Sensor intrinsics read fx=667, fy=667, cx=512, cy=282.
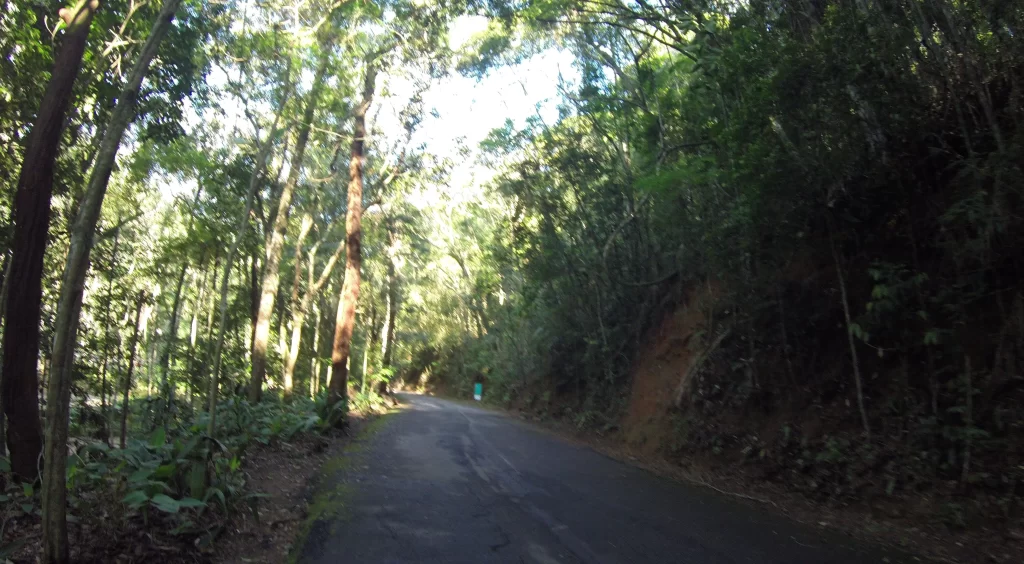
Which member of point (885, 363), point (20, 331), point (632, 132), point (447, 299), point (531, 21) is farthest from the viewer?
point (447, 299)

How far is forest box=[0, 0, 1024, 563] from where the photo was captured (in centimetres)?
704

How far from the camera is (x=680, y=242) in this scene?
57.5 feet

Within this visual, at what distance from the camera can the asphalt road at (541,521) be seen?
6.54 metres

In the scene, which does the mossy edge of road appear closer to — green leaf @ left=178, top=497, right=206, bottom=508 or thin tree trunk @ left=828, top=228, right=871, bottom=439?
green leaf @ left=178, top=497, right=206, bottom=508

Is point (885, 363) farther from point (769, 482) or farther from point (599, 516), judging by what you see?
point (599, 516)

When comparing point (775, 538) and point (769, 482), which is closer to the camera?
point (775, 538)

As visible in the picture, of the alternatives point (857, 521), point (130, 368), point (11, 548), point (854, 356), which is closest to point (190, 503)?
point (11, 548)

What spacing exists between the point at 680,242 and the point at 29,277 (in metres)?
14.2

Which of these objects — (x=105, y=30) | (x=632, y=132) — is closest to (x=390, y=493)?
(x=105, y=30)

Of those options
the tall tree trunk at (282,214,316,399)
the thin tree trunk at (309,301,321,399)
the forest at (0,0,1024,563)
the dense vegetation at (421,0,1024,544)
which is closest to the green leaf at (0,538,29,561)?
the forest at (0,0,1024,563)

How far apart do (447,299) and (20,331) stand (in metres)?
42.8

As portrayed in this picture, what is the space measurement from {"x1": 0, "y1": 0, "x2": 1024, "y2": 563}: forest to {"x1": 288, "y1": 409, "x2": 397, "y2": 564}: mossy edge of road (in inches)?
35.5

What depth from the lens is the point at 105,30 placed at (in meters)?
10.5

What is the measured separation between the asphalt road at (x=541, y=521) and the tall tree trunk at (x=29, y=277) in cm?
319
